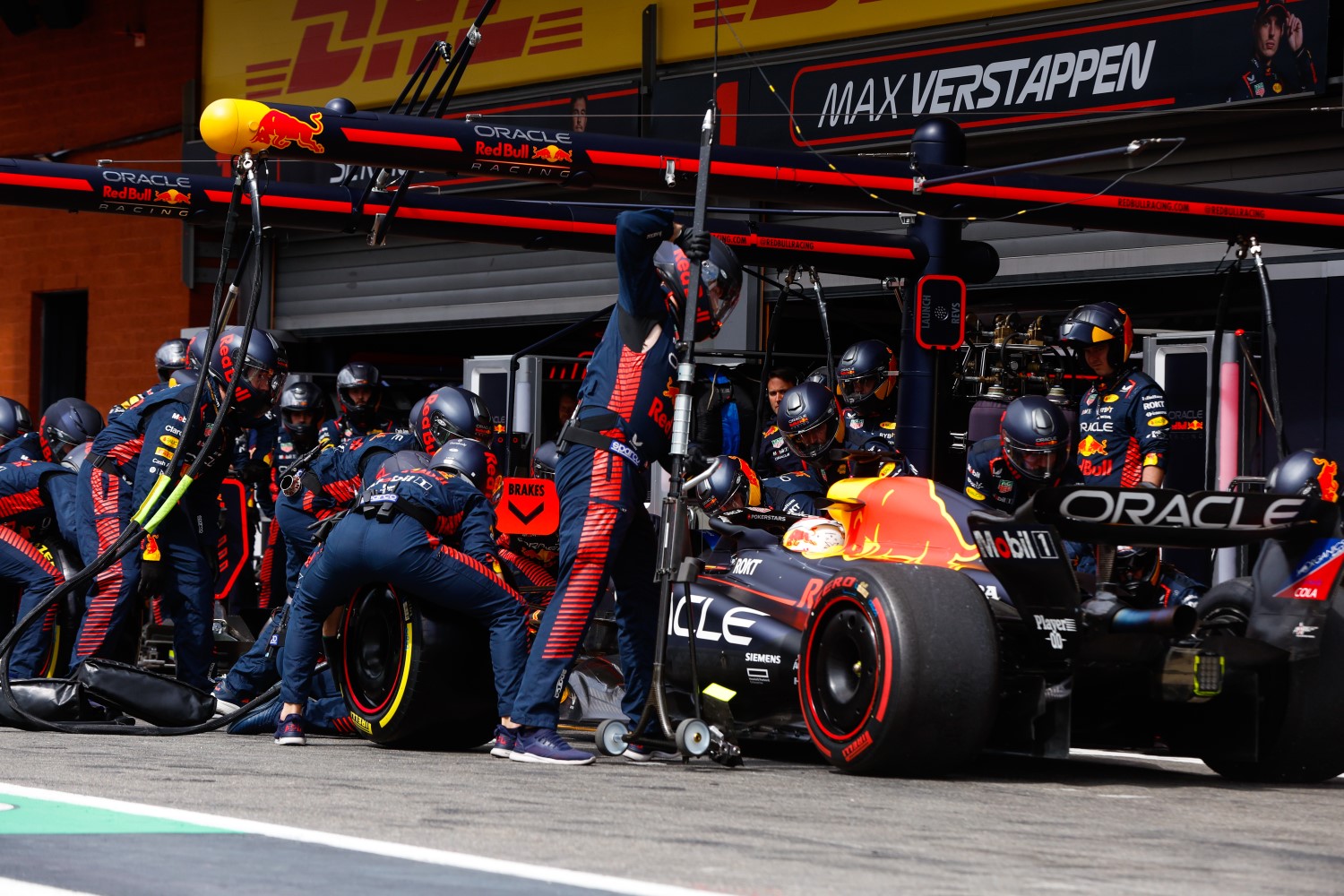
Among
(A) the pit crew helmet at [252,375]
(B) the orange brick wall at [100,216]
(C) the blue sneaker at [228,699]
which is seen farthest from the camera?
(B) the orange brick wall at [100,216]

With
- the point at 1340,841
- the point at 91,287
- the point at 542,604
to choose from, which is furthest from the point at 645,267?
the point at 91,287

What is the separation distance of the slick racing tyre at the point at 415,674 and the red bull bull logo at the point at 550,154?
8.31ft

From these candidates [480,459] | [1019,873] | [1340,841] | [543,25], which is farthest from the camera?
[543,25]

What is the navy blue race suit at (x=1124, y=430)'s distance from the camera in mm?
10117

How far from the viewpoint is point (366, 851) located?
462 centimetres

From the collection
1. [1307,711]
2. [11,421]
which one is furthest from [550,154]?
[1307,711]

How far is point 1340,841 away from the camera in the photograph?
5.42 meters

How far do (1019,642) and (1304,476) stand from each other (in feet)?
7.29

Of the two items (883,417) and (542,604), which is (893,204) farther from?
(542,604)

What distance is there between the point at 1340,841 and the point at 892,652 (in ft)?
5.19

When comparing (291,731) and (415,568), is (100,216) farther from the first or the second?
(415,568)

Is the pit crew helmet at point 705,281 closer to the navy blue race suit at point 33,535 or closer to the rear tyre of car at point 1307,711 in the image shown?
the rear tyre of car at point 1307,711

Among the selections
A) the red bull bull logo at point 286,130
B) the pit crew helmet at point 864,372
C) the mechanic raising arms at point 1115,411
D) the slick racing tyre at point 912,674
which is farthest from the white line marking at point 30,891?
the pit crew helmet at point 864,372

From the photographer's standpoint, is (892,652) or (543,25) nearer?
(892,652)
